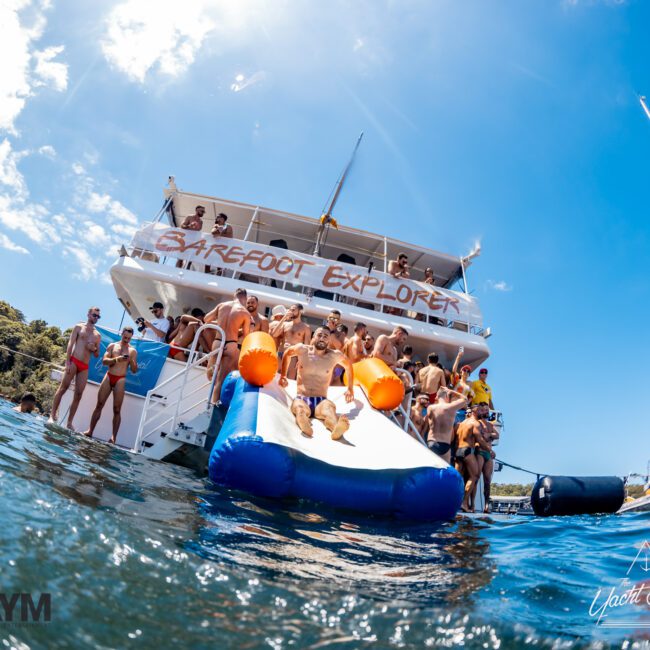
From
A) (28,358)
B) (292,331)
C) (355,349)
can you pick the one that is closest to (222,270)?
(292,331)

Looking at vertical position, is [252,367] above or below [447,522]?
above

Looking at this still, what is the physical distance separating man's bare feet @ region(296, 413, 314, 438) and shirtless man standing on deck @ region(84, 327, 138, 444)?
3.34m

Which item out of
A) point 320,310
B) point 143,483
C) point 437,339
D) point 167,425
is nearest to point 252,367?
point 143,483

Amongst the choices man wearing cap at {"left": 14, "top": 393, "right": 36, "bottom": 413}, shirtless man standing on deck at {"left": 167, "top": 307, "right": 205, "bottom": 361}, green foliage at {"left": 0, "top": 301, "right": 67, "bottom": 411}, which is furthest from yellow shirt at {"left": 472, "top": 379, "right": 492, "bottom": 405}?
green foliage at {"left": 0, "top": 301, "right": 67, "bottom": 411}

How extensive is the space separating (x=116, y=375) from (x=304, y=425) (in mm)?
3691

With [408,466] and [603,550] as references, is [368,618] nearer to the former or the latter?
[408,466]

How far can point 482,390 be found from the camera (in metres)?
10.0

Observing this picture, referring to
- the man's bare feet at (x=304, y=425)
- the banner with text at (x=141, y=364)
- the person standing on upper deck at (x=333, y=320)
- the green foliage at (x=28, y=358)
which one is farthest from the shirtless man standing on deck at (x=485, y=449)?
the green foliage at (x=28, y=358)

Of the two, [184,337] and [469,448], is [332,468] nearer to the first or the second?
[469,448]

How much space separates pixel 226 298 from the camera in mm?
10445

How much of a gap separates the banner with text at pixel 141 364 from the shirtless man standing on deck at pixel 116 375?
307mm

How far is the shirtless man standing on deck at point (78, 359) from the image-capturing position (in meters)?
7.18

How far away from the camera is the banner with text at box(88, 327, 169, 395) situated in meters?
7.64

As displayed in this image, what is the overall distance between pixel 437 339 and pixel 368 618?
8.82 meters
